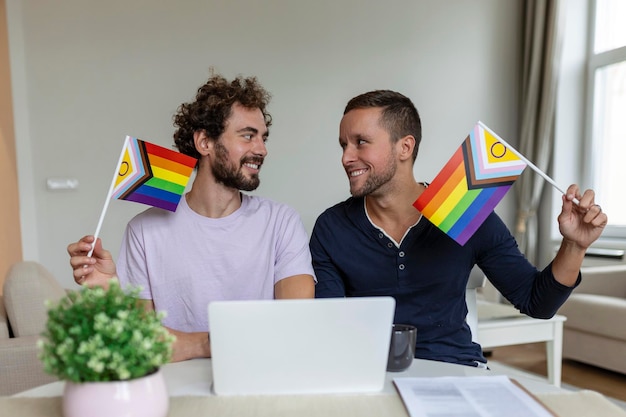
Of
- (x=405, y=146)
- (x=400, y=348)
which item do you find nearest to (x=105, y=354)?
(x=400, y=348)

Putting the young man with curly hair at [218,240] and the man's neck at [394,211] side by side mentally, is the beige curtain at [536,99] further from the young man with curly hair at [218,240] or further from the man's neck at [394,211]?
the young man with curly hair at [218,240]

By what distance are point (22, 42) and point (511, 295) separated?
355 cm

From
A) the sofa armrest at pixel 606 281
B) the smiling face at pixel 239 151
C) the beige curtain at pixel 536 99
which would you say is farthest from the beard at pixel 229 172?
the beige curtain at pixel 536 99

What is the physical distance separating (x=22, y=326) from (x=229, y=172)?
1.07 metres

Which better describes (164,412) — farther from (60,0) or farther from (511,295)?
(60,0)

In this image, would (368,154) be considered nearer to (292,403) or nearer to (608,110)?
(292,403)

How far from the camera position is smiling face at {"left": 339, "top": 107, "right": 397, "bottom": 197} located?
1614mm

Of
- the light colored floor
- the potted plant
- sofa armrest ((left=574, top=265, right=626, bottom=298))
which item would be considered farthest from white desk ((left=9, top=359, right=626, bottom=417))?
sofa armrest ((left=574, top=265, right=626, bottom=298))

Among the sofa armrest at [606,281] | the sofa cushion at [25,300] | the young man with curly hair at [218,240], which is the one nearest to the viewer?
the young man with curly hair at [218,240]

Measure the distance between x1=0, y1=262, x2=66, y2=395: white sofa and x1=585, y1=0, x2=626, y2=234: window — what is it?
3.77 m

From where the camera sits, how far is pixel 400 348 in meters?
1.03

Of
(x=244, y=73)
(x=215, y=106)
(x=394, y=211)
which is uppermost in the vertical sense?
(x=244, y=73)

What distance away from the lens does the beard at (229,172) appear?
162 cm

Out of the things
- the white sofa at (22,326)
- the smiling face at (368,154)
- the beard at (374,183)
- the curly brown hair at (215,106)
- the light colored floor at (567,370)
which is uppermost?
the curly brown hair at (215,106)
